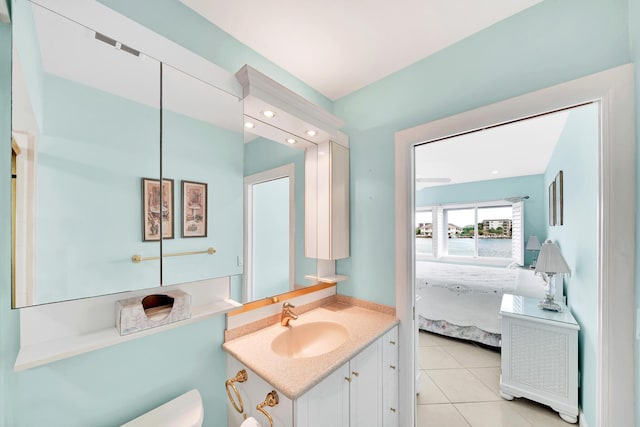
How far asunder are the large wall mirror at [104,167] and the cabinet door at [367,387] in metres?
0.80

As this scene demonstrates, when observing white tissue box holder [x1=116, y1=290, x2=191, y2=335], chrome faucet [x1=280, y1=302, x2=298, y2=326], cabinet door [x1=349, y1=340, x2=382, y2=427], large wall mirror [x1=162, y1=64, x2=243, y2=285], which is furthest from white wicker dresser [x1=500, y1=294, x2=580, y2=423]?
white tissue box holder [x1=116, y1=290, x2=191, y2=335]

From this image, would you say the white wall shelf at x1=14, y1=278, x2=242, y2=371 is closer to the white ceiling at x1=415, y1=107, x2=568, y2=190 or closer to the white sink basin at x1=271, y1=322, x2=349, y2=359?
the white sink basin at x1=271, y1=322, x2=349, y2=359

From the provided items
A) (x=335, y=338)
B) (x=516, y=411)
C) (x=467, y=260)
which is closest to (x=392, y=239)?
(x=335, y=338)

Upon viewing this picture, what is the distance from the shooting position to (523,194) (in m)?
4.50

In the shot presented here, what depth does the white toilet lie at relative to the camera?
84 cm

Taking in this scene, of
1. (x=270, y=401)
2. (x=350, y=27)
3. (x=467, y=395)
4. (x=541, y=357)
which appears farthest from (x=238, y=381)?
(x=541, y=357)

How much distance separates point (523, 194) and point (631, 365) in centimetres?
464

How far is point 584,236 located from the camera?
1561 millimetres

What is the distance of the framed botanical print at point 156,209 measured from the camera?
837 mm

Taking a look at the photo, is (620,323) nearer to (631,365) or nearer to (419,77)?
(631,365)

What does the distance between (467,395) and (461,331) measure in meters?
0.81

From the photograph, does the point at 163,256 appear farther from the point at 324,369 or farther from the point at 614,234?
the point at 614,234

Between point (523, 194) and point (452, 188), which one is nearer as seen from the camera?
point (523, 194)

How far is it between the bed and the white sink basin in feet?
4.96
